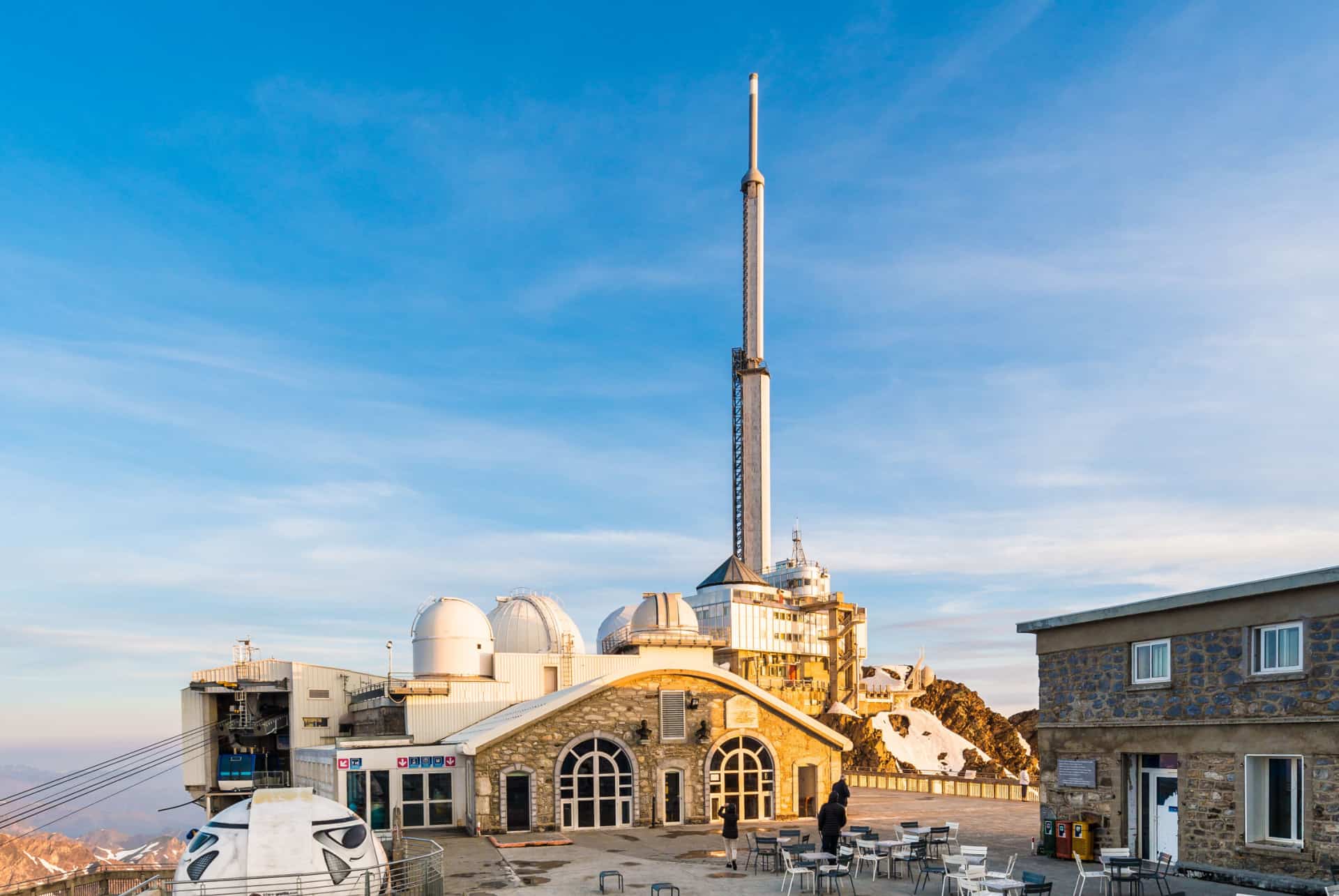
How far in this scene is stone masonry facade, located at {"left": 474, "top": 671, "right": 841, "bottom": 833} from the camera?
25.4 m

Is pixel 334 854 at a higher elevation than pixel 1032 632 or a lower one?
lower

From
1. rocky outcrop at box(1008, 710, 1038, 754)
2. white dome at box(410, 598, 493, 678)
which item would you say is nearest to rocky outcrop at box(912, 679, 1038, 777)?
rocky outcrop at box(1008, 710, 1038, 754)

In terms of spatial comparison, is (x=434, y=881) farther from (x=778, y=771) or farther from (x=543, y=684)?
(x=543, y=684)

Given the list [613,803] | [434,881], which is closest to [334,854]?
[434,881]

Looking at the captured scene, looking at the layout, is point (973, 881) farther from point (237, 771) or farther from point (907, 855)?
point (237, 771)

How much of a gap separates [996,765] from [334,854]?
83093mm

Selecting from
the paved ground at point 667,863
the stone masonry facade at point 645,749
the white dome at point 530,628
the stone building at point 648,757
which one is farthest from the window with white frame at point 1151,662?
the white dome at point 530,628

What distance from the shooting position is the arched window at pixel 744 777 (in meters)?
27.2

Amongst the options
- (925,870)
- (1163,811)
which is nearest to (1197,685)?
(1163,811)

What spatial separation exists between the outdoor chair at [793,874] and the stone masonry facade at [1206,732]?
5.73m

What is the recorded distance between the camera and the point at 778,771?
27797 mm

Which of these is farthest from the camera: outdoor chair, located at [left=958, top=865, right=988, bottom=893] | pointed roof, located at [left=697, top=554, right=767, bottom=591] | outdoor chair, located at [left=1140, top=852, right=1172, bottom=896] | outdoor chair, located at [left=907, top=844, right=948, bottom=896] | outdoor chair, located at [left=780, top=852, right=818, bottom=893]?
pointed roof, located at [left=697, top=554, right=767, bottom=591]

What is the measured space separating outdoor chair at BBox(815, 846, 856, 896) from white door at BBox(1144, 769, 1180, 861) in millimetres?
5284

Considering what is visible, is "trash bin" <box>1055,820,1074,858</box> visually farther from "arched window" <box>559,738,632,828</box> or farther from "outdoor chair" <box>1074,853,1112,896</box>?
"arched window" <box>559,738,632,828</box>
